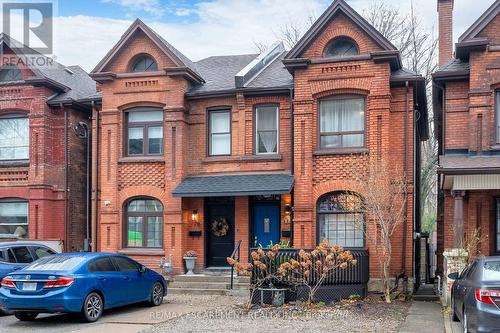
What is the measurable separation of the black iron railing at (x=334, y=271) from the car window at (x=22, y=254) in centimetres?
557

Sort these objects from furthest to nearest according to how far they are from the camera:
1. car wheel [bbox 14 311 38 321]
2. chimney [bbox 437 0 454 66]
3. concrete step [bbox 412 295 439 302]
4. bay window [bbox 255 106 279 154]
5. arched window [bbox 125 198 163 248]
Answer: chimney [bbox 437 0 454 66], arched window [bbox 125 198 163 248], bay window [bbox 255 106 279 154], concrete step [bbox 412 295 439 302], car wheel [bbox 14 311 38 321]

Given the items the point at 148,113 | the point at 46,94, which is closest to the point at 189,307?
the point at 148,113

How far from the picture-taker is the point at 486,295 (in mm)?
9430

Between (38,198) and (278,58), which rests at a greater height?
(278,58)

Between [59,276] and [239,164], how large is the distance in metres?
8.47

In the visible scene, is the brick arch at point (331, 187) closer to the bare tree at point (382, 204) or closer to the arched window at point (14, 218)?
the bare tree at point (382, 204)

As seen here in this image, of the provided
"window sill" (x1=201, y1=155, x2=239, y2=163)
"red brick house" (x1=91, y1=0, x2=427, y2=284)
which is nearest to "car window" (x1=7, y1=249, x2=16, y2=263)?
"red brick house" (x1=91, y1=0, x2=427, y2=284)

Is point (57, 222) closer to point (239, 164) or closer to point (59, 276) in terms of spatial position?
point (239, 164)

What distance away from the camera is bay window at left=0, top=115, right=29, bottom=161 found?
2166cm

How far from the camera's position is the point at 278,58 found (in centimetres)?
2291

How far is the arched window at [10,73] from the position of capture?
2191cm

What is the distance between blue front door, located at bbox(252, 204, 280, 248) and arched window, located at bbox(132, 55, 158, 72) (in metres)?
5.87

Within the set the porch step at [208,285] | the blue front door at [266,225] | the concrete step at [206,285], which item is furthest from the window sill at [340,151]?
the concrete step at [206,285]

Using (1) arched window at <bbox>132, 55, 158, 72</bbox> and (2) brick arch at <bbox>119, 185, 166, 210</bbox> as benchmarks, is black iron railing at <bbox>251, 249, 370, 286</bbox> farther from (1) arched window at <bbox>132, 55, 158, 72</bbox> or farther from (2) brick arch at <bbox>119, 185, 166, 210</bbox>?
(1) arched window at <bbox>132, 55, 158, 72</bbox>
